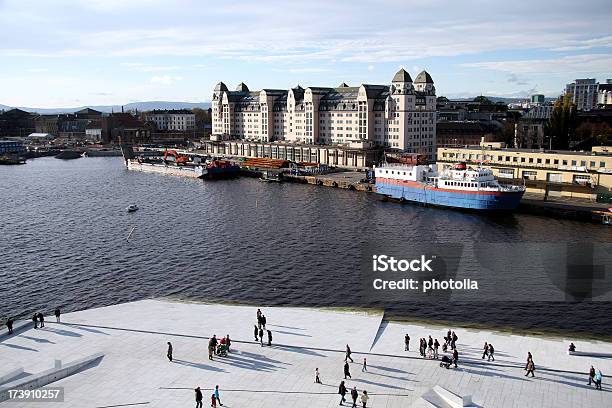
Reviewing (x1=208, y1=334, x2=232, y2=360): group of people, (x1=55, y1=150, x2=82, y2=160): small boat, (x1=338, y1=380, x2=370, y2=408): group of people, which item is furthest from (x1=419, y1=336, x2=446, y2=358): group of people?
(x1=55, y1=150, x2=82, y2=160): small boat

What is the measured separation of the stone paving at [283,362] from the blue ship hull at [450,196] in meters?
40.6

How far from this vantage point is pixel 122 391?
2728 centimetres

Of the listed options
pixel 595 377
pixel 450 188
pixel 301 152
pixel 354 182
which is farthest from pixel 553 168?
pixel 301 152

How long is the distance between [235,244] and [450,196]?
31.9 meters

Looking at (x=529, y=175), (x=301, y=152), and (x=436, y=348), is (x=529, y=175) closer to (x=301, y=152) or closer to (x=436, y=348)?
(x=301, y=152)

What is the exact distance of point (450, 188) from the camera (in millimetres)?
79312

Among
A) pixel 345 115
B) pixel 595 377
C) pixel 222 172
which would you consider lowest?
pixel 595 377

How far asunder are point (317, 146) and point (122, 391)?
108398 mm

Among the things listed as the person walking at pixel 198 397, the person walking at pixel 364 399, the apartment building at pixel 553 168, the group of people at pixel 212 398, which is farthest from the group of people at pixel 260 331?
the apartment building at pixel 553 168

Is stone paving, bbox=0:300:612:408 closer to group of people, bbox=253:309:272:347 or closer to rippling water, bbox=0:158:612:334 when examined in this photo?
group of people, bbox=253:309:272:347

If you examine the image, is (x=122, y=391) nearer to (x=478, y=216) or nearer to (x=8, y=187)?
(x=478, y=216)

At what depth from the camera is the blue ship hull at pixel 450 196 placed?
242 feet

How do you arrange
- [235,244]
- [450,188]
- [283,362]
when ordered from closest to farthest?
[283,362] → [235,244] → [450,188]

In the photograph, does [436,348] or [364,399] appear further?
[436,348]
